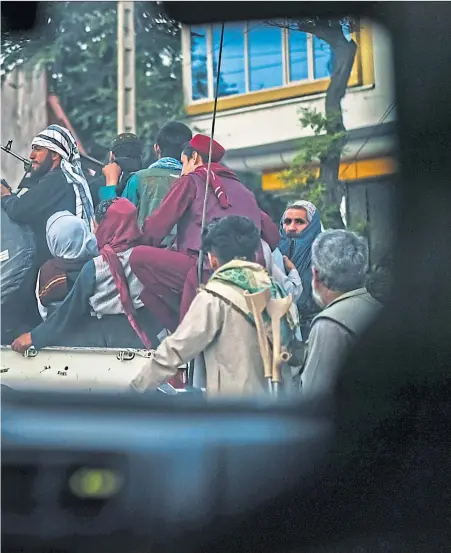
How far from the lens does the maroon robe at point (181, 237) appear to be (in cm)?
285

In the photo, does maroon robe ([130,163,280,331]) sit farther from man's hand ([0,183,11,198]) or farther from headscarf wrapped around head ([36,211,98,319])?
man's hand ([0,183,11,198])

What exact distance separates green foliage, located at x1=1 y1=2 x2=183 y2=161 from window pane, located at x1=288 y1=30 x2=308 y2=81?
17.5 inches

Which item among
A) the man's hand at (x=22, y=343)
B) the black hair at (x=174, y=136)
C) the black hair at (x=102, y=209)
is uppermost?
the black hair at (x=174, y=136)

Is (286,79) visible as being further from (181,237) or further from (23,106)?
(23,106)

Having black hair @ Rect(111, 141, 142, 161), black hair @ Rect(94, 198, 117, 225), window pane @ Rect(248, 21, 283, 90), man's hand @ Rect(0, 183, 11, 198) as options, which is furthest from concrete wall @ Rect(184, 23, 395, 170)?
man's hand @ Rect(0, 183, 11, 198)

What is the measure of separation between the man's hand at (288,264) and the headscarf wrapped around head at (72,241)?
0.75m

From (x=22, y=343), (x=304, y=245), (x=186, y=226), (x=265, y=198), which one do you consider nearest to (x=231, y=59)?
(x=265, y=198)

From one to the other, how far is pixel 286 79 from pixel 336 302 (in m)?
0.91

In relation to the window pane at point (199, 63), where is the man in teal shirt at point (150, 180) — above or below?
below

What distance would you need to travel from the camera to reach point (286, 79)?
2889mm

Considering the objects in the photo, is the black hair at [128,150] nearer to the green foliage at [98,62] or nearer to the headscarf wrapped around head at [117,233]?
the green foliage at [98,62]

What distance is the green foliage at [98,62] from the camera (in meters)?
2.88

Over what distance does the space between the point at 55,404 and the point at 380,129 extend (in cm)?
168

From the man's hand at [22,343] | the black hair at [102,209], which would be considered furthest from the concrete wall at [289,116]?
the man's hand at [22,343]
